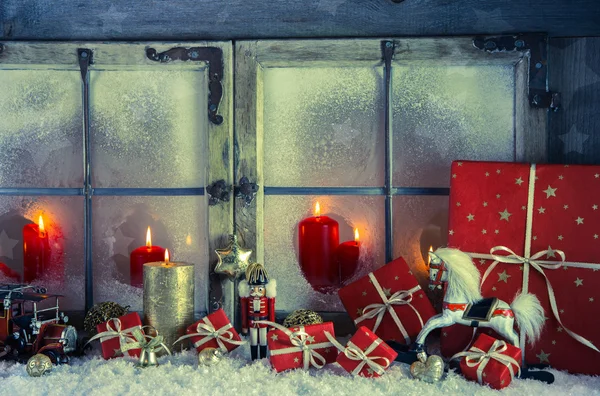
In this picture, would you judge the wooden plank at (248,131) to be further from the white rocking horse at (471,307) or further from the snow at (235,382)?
the white rocking horse at (471,307)

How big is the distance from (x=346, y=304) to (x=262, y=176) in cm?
47

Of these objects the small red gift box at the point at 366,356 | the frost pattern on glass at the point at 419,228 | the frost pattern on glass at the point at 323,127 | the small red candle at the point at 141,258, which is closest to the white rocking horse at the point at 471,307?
the small red gift box at the point at 366,356

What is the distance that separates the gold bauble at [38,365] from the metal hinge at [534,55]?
1.47 metres

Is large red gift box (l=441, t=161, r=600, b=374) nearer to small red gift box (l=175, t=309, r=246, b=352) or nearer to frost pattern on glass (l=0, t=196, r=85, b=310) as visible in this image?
small red gift box (l=175, t=309, r=246, b=352)

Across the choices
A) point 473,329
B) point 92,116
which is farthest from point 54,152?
point 473,329

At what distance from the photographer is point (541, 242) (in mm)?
1798

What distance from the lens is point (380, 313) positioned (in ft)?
6.12

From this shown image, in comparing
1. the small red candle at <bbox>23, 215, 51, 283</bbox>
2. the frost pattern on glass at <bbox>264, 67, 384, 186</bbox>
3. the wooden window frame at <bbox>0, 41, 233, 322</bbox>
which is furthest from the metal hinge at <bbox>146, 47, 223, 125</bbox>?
the small red candle at <bbox>23, 215, 51, 283</bbox>

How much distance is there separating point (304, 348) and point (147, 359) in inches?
15.7

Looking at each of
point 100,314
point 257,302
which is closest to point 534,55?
point 257,302

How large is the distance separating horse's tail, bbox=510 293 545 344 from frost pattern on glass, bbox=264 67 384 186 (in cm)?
58

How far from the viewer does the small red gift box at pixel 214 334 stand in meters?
1.77

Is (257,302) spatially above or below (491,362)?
above

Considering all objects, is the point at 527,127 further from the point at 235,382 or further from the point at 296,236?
the point at 235,382
